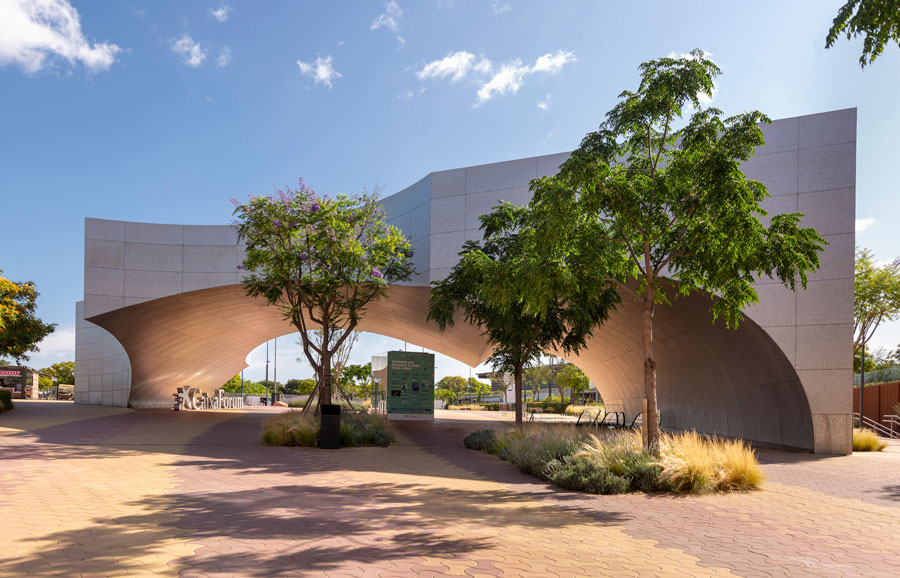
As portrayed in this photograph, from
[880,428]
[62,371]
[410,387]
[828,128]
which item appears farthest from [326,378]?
[62,371]

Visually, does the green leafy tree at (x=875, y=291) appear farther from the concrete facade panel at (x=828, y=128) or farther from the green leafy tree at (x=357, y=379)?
the green leafy tree at (x=357, y=379)

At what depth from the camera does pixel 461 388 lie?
4055 inches

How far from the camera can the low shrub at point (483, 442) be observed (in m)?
16.2

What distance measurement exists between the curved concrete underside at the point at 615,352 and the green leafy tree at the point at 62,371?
4070 centimetres

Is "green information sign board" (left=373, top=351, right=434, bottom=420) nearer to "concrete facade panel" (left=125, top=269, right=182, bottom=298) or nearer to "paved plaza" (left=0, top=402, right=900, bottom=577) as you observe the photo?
"concrete facade panel" (left=125, top=269, right=182, bottom=298)

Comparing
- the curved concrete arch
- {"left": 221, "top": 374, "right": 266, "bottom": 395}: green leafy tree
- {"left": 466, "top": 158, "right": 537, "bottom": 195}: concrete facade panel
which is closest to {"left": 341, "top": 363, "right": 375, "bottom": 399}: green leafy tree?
{"left": 221, "top": 374, "right": 266, "bottom": 395}: green leafy tree

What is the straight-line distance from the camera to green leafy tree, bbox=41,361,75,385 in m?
76.1

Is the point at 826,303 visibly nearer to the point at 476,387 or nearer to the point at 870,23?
the point at 870,23

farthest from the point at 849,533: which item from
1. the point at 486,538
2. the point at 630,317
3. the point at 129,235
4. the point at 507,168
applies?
the point at 129,235

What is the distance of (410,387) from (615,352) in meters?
9.71

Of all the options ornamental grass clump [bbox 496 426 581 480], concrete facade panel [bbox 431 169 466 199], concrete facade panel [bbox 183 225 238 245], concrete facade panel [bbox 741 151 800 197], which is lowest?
ornamental grass clump [bbox 496 426 581 480]

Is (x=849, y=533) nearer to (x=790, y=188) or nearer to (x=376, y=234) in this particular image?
(x=790, y=188)

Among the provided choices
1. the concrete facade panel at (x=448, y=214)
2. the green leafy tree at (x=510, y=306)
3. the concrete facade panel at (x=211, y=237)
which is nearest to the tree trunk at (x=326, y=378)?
the green leafy tree at (x=510, y=306)

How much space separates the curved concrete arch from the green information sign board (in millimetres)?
2432
